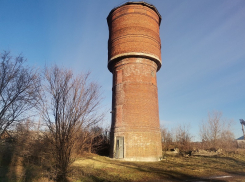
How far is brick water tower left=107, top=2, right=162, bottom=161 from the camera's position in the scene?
1298 centimetres

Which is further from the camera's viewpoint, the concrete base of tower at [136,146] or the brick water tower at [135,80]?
the brick water tower at [135,80]

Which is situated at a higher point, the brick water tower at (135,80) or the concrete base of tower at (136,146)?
the brick water tower at (135,80)

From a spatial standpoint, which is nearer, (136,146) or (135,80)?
(136,146)

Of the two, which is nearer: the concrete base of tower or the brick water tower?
the concrete base of tower

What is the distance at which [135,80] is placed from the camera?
46.4 feet

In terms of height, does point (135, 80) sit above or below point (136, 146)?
above

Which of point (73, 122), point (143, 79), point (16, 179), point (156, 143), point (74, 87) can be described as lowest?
point (16, 179)

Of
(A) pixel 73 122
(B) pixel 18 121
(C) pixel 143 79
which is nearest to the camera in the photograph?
(A) pixel 73 122

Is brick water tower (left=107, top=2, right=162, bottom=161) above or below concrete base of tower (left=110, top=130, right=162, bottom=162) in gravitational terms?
above

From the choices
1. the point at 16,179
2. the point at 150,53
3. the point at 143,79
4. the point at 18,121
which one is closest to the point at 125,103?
the point at 143,79

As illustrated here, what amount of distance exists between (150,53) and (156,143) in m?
7.07

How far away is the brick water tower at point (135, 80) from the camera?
13.0 meters

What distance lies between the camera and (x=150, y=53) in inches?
568

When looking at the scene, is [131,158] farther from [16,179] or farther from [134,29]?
[134,29]
